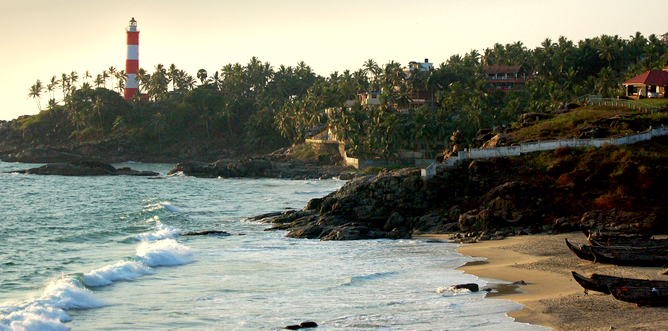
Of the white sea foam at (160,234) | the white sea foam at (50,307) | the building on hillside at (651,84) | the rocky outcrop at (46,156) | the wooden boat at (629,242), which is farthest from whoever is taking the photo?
the rocky outcrop at (46,156)

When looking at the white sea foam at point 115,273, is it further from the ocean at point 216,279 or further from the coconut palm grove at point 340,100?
the coconut palm grove at point 340,100

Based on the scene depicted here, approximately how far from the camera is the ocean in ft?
71.1

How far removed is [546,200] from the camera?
39.3m

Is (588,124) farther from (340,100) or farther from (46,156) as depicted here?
(46,156)

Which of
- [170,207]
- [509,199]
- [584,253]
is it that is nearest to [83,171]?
[170,207]

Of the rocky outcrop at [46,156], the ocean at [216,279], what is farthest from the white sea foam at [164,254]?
the rocky outcrop at [46,156]

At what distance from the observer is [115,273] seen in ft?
95.6

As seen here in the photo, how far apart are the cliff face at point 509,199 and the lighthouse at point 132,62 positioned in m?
86.5

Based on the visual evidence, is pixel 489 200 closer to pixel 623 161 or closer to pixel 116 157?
pixel 623 161

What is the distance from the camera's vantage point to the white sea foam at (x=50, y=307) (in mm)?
21578

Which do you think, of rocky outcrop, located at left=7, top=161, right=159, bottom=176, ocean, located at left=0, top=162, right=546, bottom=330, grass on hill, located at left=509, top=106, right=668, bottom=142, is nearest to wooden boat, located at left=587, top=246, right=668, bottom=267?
ocean, located at left=0, top=162, right=546, bottom=330

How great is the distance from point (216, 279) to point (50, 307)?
672 centimetres

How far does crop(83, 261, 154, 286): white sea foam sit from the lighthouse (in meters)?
97.5

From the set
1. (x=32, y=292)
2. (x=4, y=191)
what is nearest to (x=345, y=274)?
(x=32, y=292)
